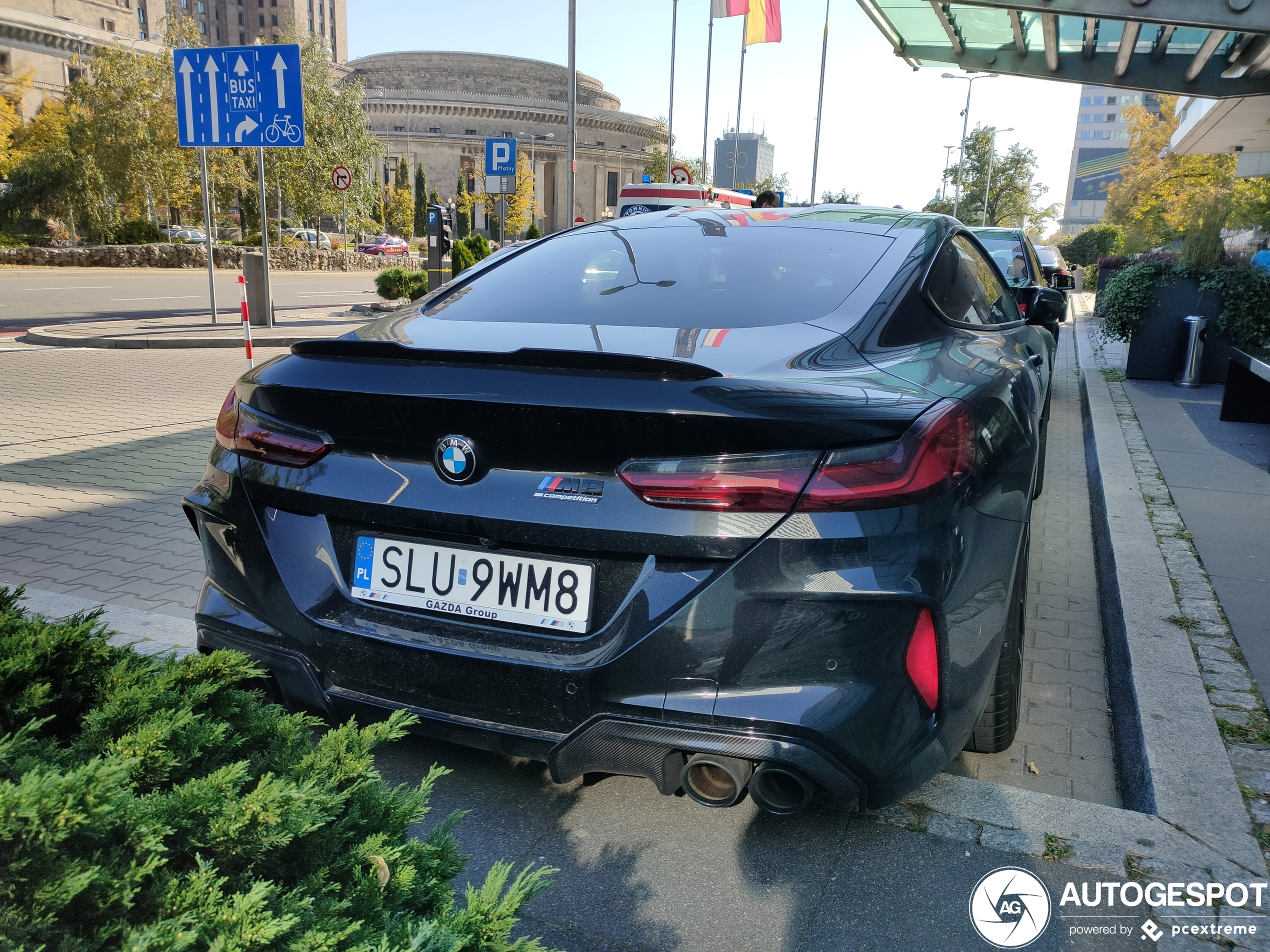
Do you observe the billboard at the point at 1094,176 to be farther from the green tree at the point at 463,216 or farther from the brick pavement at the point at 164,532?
the brick pavement at the point at 164,532

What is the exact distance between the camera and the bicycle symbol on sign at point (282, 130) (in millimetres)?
13508

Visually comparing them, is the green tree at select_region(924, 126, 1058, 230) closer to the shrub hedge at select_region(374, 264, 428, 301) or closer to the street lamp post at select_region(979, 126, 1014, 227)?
the street lamp post at select_region(979, 126, 1014, 227)

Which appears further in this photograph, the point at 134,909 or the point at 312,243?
the point at 312,243

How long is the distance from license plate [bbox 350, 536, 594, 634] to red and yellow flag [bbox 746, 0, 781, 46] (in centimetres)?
3802

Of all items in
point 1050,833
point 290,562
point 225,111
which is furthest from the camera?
point 225,111

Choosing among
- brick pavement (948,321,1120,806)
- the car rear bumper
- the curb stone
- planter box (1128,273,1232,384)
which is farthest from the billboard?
the car rear bumper

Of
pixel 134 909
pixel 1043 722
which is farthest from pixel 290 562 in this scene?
pixel 1043 722

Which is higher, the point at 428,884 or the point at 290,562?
the point at 290,562

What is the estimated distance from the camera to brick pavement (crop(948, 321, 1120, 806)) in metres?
3.10

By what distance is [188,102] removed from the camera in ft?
44.9

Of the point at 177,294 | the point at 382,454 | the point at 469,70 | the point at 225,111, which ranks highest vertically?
the point at 469,70

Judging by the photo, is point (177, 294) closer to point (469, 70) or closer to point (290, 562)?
point (290, 562)

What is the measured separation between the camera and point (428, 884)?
1.46 meters

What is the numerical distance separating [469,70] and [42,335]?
105500 millimetres
